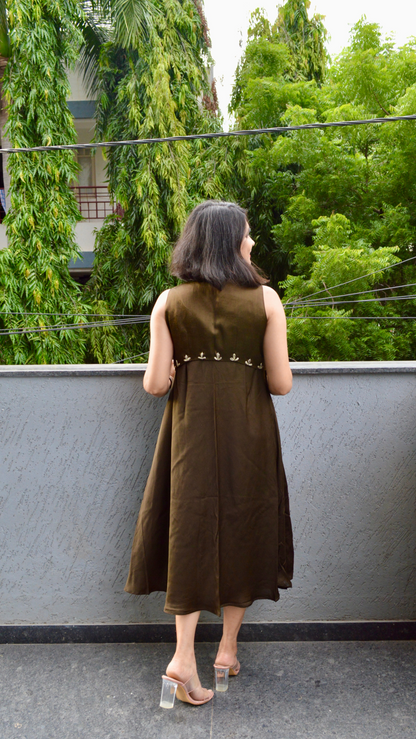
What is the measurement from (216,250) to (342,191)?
8227 millimetres

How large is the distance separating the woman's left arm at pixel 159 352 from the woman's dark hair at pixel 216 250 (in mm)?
91

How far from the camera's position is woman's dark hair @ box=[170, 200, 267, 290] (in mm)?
1301

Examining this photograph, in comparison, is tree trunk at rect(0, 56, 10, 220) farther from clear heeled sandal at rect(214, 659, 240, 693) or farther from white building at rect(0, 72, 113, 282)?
clear heeled sandal at rect(214, 659, 240, 693)

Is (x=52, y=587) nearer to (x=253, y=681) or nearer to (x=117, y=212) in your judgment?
(x=253, y=681)

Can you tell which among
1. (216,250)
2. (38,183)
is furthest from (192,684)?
(38,183)

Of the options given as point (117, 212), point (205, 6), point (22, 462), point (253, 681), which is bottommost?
point (253, 681)

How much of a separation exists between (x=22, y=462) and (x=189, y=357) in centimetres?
71

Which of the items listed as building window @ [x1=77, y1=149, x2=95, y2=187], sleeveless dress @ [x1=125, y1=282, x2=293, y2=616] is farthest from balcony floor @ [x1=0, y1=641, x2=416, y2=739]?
building window @ [x1=77, y1=149, x2=95, y2=187]

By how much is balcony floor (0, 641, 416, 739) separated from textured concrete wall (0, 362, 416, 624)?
99mm

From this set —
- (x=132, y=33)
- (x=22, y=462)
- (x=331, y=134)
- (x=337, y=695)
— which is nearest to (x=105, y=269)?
(x=132, y=33)

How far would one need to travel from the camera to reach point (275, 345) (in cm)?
133

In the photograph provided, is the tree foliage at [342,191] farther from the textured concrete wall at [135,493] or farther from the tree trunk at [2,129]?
the textured concrete wall at [135,493]

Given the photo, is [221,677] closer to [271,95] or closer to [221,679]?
[221,679]

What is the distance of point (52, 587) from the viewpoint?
69.0 inches
